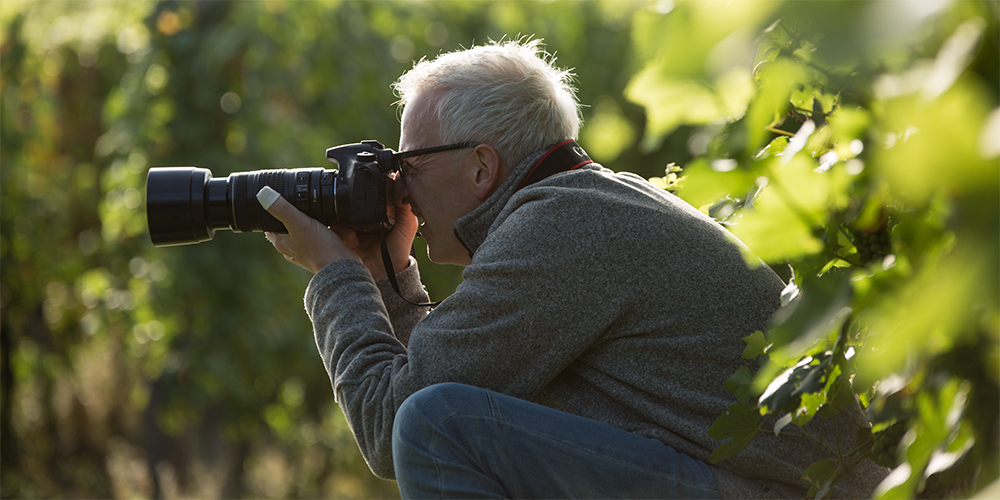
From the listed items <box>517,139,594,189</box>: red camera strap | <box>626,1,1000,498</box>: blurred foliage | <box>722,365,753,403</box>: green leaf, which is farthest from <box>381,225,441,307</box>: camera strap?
<box>626,1,1000,498</box>: blurred foliage

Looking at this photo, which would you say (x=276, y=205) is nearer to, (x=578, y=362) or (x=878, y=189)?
(x=578, y=362)

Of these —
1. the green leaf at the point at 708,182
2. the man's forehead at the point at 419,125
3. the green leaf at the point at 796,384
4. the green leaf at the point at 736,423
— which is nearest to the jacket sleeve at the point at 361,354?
the man's forehead at the point at 419,125

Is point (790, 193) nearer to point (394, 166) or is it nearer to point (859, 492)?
point (859, 492)

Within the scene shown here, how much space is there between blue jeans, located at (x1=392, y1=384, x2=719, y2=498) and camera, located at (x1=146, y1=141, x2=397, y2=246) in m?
0.49

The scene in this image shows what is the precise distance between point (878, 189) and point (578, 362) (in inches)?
27.0

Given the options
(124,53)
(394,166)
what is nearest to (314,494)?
(124,53)

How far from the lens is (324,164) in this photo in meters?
3.38

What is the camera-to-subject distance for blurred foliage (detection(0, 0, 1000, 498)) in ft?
1.30

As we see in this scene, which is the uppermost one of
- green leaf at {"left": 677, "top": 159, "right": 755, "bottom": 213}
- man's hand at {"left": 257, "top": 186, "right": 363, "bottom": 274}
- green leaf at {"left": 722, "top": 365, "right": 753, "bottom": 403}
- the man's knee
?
green leaf at {"left": 677, "top": 159, "right": 755, "bottom": 213}

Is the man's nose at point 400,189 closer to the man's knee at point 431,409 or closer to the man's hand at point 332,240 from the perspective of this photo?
the man's hand at point 332,240

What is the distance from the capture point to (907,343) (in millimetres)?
334

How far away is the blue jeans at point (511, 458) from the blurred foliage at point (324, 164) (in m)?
0.20

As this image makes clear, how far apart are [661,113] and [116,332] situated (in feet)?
12.1

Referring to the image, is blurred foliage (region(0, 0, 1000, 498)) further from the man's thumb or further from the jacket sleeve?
the man's thumb
